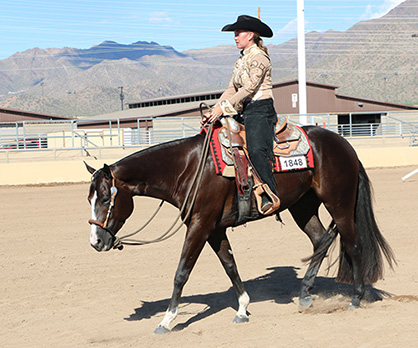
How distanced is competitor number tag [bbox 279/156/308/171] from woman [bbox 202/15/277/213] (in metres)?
0.18

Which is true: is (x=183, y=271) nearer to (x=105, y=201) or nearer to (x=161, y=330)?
(x=161, y=330)

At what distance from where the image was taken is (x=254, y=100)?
542 cm

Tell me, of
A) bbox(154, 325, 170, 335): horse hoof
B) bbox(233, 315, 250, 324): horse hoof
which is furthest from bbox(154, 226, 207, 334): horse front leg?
bbox(233, 315, 250, 324): horse hoof

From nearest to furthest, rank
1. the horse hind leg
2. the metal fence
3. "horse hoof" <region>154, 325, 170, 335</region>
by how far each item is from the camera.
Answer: "horse hoof" <region>154, 325, 170, 335</region>
the horse hind leg
the metal fence

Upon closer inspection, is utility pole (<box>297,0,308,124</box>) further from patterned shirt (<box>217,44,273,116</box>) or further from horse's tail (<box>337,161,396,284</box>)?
patterned shirt (<box>217,44,273,116</box>)

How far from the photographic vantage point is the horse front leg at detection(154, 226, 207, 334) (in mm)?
5031

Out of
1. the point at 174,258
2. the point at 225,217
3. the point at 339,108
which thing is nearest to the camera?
the point at 225,217

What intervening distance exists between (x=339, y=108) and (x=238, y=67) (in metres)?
46.5

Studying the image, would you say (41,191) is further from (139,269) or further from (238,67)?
(238,67)

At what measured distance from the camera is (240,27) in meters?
5.34

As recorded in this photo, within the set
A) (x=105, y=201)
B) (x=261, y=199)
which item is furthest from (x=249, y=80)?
(x=105, y=201)

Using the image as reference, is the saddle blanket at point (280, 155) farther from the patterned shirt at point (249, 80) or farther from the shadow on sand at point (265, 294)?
the shadow on sand at point (265, 294)

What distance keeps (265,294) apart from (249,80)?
2458 millimetres

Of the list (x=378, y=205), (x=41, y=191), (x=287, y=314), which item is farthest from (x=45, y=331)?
(x=41, y=191)
